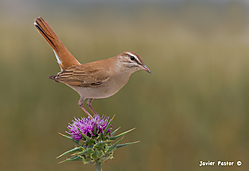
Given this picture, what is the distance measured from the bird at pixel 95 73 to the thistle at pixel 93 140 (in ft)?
0.52

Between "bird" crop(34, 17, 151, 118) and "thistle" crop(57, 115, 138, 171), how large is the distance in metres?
0.16

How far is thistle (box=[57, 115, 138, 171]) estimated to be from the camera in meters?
2.35

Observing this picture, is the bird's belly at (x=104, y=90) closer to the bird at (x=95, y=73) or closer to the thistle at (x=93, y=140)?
the bird at (x=95, y=73)

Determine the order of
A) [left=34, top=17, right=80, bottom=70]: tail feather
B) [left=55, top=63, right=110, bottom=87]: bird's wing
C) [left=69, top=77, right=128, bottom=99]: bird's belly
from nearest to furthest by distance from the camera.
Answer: [left=69, top=77, right=128, bottom=99]: bird's belly < [left=55, top=63, right=110, bottom=87]: bird's wing < [left=34, top=17, right=80, bottom=70]: tail feather

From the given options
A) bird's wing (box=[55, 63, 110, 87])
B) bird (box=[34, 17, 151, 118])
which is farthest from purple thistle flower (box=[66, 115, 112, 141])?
bird's wing (box=[55, 63, 110, 87])

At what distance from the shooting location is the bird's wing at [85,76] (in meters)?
2.57

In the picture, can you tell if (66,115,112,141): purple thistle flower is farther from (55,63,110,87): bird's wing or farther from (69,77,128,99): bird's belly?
(55,63,110,87): bird's wing

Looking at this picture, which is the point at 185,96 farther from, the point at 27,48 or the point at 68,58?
the point at 27,48

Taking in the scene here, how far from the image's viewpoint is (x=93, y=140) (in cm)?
242

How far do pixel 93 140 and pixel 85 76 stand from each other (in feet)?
2.28

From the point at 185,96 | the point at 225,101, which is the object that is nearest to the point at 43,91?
the point at 185,96

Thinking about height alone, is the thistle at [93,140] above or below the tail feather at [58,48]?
below

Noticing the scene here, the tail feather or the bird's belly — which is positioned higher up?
the tail feather

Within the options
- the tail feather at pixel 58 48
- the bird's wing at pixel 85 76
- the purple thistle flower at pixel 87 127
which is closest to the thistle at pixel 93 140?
the purple thistle flower at pixel 87 127
